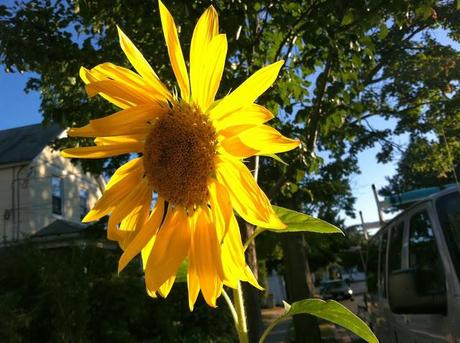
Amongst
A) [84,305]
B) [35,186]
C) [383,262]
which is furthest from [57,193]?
[383,262]

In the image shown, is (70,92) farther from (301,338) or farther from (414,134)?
(414,134)

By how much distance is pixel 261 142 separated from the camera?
99 cm

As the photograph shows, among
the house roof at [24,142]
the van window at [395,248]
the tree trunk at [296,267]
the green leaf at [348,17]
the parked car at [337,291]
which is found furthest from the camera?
the parked car at [337,291]

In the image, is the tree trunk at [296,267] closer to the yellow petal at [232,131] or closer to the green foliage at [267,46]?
the green foliage at [267,46]

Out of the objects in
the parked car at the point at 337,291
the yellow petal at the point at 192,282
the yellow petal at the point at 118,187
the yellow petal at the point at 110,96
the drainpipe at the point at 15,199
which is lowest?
the parked car at the point at 337,291

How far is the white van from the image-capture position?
3.06 metres

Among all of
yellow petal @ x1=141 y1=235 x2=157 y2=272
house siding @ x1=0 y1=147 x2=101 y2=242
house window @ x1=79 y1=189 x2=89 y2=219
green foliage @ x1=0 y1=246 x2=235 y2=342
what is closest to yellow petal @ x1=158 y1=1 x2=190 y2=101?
yellow petal @ x1=141 y1=235 x2=157 y2=272

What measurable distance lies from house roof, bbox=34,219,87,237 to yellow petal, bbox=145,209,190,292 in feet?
68.7

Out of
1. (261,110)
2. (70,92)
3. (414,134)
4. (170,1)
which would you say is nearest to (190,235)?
(261,110)

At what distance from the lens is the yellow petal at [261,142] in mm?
975

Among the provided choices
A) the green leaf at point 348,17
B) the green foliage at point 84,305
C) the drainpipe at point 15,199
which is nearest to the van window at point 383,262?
the green leaf at point 348,17

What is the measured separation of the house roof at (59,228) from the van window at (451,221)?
18939mm

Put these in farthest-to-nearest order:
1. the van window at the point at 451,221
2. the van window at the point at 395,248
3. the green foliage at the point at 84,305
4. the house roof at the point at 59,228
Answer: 1. the house roof at the point at 59,228
2. the green foliage at the point at 84,305
3. the van window at the point at 395,248
4. the van window at the point at 451,221

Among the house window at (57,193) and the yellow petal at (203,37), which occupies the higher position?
the house window at (57,193)
